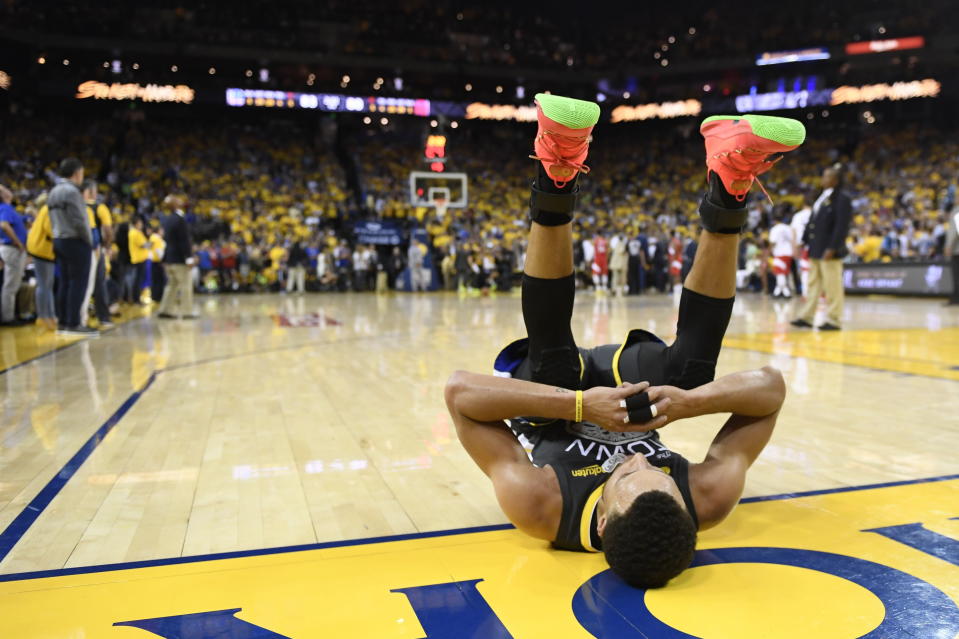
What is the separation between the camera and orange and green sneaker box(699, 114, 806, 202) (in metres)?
2.32

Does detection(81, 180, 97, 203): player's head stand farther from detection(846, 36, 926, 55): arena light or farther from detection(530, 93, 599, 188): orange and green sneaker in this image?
detection(846, 36, 926, 55): arena light

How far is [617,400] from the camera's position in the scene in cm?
209

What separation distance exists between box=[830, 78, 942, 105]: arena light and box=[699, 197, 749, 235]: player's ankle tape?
27.8 metres

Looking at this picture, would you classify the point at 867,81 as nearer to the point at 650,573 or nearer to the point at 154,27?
the point at 154,27

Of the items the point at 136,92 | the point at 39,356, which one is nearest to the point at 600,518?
the point at 39,356

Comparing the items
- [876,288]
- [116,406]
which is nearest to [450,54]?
[876,288]

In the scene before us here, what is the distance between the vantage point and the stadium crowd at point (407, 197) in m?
20.1

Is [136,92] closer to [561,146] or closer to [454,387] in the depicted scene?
[561,146]

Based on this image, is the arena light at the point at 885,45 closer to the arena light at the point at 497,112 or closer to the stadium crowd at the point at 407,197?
the stadium crowd at the point at 407,197

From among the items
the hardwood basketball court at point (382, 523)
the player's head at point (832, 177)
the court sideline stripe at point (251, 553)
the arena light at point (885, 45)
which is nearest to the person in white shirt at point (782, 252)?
the player's head at point (832, 177)

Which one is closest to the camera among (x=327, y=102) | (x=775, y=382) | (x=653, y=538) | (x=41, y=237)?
(x=653, y=538)

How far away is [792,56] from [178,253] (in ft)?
79.4

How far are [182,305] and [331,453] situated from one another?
27.1 ft

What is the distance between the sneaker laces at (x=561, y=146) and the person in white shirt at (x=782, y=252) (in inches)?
488
